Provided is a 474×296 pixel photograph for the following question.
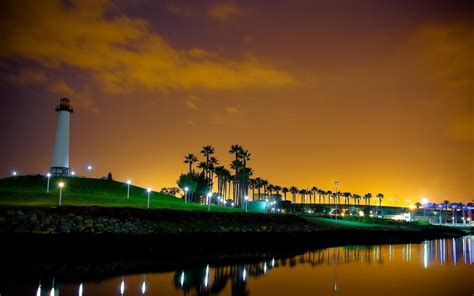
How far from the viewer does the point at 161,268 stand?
3141 centimetres

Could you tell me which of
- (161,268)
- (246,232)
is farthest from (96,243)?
(246,232)

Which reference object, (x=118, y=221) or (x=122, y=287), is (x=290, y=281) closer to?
(x=122, y=287)

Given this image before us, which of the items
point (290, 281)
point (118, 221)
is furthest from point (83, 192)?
point (290, 281)

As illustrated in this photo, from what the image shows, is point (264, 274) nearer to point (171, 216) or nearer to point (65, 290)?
point (65, 290)

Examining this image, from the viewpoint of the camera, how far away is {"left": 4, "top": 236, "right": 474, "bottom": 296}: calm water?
2402 centimetres

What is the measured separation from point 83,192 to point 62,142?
16.3 meters

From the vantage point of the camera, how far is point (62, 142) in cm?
8925

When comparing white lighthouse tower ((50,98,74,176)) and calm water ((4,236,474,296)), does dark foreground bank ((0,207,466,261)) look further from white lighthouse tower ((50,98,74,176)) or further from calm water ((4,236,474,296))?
white lighthouse tower ((50,98,74,176))

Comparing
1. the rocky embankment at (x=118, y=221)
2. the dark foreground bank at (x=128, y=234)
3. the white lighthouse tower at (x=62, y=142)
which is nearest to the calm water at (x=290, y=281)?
the dark foreground bank at (x=128, y=234)

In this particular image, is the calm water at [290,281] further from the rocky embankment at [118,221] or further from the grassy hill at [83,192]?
the grassy hill at [83,192]

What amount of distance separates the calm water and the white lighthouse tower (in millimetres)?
63046

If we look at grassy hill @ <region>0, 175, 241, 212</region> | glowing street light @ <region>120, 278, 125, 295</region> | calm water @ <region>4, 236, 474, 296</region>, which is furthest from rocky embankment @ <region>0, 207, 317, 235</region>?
glowing street light @ <region>120, 278, 125, 295</region>

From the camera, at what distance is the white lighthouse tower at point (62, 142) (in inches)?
3484

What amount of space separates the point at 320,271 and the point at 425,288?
8.22m
